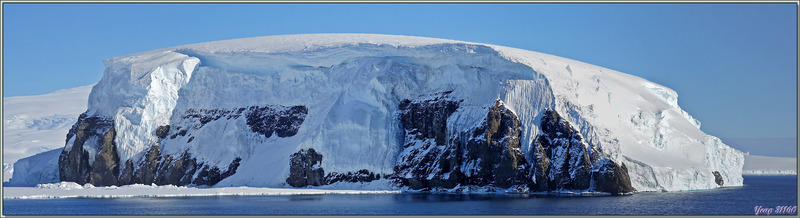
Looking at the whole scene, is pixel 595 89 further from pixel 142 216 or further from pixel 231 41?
pixel 142 216

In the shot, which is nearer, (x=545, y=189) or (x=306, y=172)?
(x=545, y=189)

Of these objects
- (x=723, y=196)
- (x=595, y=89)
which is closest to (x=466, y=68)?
(x=595, y=89)

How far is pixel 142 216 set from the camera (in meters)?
60.4

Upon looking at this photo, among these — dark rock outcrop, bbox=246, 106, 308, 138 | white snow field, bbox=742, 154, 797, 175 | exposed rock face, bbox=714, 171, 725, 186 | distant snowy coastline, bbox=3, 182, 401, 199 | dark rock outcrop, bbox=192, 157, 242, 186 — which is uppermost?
white snow field, bbox=742, 154, 797, 175

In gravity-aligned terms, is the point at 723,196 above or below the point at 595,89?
below

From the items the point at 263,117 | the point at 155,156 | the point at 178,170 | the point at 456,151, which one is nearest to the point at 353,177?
the point at 456,151

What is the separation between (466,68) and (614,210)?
103ft

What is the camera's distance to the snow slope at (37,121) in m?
123

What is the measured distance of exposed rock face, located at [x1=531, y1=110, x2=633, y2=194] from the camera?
3127 inches

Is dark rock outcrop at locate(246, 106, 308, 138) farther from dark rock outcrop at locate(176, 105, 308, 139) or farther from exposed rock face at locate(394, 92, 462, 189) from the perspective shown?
exposed rock face at locate(394, 92, 462, 189)

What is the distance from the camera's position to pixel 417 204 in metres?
67.7

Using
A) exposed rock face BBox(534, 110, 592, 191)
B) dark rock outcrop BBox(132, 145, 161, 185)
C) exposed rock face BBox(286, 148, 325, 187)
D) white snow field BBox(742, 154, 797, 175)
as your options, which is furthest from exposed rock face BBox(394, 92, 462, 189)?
white snow field BBox(742, 154, 797, 175)

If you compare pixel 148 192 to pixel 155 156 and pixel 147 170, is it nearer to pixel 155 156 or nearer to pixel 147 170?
pixel 147 170

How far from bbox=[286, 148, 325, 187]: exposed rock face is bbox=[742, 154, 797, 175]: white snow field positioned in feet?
371
